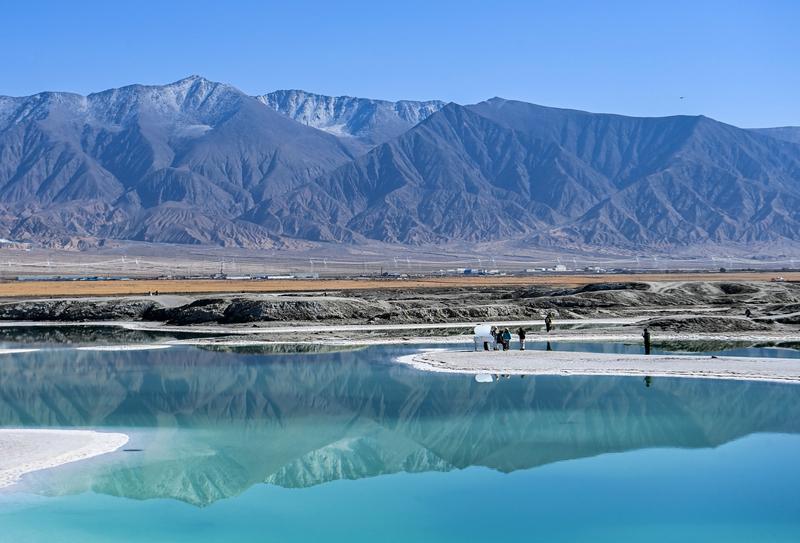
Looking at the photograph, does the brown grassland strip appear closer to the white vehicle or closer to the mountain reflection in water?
the white vehicle

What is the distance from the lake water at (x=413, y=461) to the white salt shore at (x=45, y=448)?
541mm

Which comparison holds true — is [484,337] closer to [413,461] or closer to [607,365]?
[607,365]

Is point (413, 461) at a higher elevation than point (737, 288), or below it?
higher

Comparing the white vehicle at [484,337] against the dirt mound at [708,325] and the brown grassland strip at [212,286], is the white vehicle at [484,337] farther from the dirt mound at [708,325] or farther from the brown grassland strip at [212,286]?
the brown grassland strip at [212,286]

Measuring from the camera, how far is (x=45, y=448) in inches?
823

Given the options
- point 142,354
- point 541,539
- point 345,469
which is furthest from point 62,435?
point 142,354

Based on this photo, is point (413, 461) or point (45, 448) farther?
point (45, 448)

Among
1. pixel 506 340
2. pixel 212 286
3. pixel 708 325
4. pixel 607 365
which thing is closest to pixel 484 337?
pixel 506 340

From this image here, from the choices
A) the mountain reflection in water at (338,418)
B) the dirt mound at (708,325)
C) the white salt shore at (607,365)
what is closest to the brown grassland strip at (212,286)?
the dirt mound at (708,325)

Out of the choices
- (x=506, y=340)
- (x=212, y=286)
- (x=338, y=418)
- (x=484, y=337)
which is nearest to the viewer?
(x=338, y=418)

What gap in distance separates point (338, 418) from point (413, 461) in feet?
16.5

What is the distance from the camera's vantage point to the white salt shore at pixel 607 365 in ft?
101

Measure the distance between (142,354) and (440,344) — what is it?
1207cm

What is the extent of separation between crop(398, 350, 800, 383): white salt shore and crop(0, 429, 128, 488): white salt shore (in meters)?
13.2
